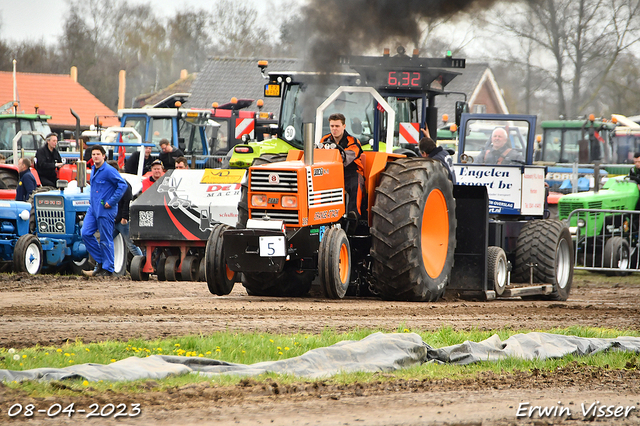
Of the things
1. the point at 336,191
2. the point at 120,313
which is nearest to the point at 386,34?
the point at 336,191

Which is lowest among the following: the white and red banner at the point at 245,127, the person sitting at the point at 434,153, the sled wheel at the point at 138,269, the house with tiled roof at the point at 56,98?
the sled wheel at the point at 138,269

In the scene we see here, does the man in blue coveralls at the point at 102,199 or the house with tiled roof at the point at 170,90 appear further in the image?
the house with tiled roof at the point at 170,90

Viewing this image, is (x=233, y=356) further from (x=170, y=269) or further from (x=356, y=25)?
(x=170, y=269)

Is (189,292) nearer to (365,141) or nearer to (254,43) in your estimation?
(365,141)

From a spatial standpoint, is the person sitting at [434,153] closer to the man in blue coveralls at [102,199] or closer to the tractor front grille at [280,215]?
the tractor front grille at [280,215]

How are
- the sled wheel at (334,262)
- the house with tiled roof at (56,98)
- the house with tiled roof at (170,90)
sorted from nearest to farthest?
the sled wheel at (334,262) < the house with tiled roof at (56,98) < the house with tiled roof at (170,90)

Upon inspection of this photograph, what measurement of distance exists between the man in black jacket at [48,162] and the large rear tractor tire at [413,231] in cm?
995

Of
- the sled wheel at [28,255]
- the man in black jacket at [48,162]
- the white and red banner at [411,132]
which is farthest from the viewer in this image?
the man in black jacket at [48,162]

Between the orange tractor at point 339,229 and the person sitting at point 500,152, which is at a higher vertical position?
the person sitting at point 500,152

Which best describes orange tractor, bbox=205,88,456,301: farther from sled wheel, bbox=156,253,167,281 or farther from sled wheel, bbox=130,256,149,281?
sled wheel, bbox=130,256,149,281

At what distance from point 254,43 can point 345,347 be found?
51.4 metres

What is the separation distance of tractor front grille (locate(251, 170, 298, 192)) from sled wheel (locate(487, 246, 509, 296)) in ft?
9.33

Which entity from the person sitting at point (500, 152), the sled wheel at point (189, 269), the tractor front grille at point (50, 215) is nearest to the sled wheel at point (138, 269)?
the sled wheel at point (189, 269)

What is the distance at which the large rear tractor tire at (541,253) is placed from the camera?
36.4 feet
